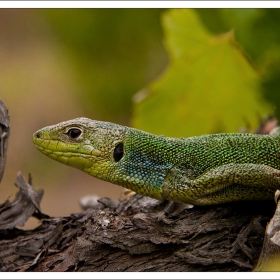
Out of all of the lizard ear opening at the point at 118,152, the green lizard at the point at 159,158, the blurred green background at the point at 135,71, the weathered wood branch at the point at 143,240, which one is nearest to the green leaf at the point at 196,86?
the blurred green background at the point at 135,71

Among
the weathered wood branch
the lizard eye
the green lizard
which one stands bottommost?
the weathered wood branch

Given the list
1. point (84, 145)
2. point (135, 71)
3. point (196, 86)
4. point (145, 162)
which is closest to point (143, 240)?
point (145, 162)

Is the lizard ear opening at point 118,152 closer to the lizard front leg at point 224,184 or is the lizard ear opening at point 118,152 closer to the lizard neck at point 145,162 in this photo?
the lizard neck at point 145,162

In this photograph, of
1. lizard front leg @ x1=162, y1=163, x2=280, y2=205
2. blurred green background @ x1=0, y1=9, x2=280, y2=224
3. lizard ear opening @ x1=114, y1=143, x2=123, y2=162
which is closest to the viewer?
lizard front leg @ x1=162, y1=163, x2=280, y2=205

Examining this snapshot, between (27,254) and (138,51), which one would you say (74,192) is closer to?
(138,51)

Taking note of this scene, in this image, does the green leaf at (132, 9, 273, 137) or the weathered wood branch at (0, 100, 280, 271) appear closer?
the weathered wood branch at (0, 100, 280, 271)

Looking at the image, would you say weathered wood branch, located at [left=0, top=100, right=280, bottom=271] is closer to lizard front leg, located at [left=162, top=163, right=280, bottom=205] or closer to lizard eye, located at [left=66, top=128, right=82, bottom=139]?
lizard front leg, located at [left=162, top=163, right=280, bottom=205]

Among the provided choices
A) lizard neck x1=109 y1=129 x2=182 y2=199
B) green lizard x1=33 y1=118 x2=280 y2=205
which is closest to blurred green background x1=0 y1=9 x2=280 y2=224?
green lizard x1=33 y1=118 x2=280 y2=205

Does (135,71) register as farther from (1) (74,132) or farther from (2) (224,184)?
(2) (224,184)
